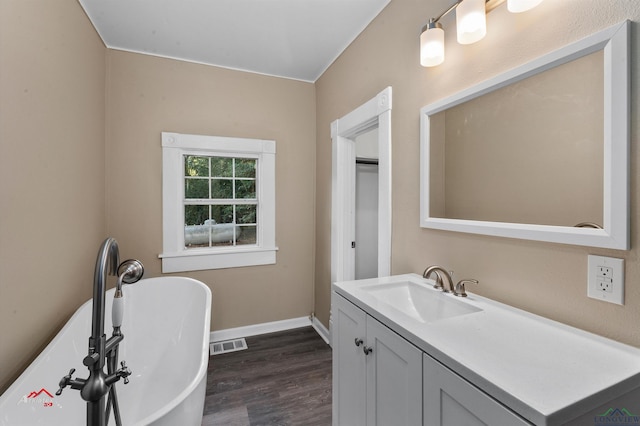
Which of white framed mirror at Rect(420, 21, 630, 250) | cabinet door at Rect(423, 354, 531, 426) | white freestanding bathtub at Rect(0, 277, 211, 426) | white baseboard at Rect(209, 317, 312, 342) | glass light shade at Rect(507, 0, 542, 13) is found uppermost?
glass light shade at Rect(507, 0, 542, 13)

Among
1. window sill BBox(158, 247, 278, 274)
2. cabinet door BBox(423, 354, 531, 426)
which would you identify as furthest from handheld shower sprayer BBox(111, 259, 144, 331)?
window sill BBox(158, 247, 278, 274)

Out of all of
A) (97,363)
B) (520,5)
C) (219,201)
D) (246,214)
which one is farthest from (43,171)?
(520,5)

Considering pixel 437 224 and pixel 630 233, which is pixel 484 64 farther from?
pixel 630 233

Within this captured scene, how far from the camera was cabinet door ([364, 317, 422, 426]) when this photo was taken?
0.97 meters

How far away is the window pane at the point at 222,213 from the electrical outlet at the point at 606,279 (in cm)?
284

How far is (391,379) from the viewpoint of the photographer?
1.11 meters

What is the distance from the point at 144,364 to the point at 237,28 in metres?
2.64

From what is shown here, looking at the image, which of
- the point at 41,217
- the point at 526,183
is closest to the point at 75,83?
the point at 41,217

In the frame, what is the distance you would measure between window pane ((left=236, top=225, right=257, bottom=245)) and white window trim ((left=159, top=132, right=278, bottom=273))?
0.21 feet

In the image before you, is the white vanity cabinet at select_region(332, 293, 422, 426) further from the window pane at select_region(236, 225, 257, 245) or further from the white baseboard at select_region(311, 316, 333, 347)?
the window pane at select_region(236, 225, 257, 245)

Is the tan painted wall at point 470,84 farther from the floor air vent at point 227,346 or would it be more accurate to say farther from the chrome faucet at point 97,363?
the floor air vent at point 227,346

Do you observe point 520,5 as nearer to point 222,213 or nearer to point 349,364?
Answer: point 349,364

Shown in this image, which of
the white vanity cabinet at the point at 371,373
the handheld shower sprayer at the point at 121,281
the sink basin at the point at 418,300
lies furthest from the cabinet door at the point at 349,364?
the handheld shower sprayer at the point at 121,281

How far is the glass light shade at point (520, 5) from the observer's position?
108 centimetres
